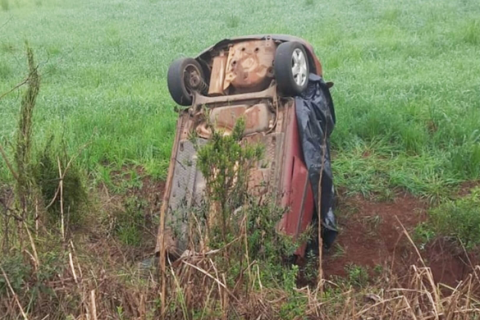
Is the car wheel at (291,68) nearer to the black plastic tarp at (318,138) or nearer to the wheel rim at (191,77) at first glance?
the black plastic tarp at (318,138)

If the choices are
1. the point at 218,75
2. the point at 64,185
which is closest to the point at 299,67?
the point at 218,75

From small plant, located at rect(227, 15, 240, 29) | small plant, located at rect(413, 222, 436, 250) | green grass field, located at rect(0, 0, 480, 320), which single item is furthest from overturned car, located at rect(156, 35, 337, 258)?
small plant, located at rect(227, 15, 240, 29)

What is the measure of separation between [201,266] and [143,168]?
3517 millimetres

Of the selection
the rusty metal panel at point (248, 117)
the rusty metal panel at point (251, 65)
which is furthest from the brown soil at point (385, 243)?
the rusty metal panel at point (251, 65)

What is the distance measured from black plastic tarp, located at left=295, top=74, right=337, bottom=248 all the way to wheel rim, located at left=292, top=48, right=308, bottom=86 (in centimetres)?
9

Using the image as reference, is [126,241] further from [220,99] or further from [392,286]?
[392,286]

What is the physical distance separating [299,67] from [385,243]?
139 centimetres

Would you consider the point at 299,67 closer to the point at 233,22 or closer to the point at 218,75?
the point at 218,75

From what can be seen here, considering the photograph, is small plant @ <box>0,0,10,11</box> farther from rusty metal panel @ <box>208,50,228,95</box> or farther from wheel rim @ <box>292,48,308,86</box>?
wheel rim @ <box>292,48,308,86</box>

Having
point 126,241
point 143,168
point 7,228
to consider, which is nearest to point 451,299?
point 7,228

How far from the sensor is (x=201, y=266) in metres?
3.21

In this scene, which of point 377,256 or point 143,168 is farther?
point 143,168

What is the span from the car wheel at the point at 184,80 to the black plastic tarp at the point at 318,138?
2.75 ft

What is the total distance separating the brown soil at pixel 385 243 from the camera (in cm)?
478
